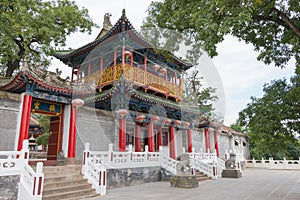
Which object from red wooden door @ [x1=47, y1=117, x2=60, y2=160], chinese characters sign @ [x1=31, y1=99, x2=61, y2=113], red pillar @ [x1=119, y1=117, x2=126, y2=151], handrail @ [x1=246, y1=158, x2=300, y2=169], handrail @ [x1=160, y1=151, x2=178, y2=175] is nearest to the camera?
chinese characters sign @ [x1=31, y1=99, x2=61, y2=113]

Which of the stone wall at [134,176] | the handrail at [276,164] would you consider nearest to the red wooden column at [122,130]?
the stone wall at [134,176]

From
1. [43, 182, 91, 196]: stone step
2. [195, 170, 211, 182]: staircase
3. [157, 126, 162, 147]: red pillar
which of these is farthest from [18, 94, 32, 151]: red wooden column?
[195, 170, 211, 182]: staircase

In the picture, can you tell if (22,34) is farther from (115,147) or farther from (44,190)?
(44,190)

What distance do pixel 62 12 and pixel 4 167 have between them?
908 cm

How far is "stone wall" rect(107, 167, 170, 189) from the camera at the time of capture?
7.30 meters

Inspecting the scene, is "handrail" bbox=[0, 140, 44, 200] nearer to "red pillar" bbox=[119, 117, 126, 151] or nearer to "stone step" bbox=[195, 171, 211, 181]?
"red pillar" bbox=[119, 117, 126, 151]

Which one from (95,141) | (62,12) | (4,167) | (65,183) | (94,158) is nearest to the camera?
(4,167)

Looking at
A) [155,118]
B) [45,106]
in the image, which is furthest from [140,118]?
[45,106]

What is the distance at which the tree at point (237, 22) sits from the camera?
377 centimetres

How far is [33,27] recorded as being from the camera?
10.1 metres

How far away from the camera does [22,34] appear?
9.32m

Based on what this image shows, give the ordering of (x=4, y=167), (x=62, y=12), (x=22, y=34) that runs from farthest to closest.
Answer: (x=62, y=12)
(x=22, y=34)
(x=4, y=167)

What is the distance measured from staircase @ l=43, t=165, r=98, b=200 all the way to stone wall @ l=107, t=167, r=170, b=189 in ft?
3.93

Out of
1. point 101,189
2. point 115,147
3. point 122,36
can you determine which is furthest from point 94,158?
point 122,36
